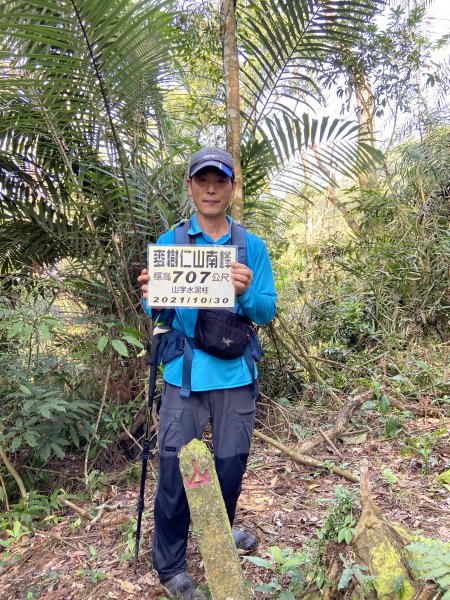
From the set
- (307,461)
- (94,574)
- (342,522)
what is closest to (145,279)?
(342,522)

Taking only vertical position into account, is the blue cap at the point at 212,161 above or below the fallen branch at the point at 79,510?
above

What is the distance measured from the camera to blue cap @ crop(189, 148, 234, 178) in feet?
6.64

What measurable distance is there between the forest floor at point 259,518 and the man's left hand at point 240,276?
1.40 metres

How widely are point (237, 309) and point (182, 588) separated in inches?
50.5

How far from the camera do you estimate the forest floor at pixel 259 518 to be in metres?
2.42

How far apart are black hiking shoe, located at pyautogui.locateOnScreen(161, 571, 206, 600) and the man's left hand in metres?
1.36

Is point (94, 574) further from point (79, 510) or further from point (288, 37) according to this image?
point (288, 37)

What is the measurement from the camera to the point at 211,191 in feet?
6.86

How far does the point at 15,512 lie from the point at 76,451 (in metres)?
0.72

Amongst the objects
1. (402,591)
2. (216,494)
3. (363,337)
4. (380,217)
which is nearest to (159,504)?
(216,494)

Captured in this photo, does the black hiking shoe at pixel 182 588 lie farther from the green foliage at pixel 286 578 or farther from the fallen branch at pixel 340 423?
the fallen branch at pixel 340 423

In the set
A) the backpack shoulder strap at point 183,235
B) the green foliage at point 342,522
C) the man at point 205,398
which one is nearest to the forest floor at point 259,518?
the man at point 205,398

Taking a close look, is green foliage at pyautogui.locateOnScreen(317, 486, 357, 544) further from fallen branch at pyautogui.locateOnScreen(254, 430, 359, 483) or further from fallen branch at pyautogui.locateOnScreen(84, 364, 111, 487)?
fallen branch at pyautogui.locateOnScreen(84, 364, 111, 487)

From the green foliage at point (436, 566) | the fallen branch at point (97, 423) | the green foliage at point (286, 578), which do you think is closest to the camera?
the green foliage at point (436, 566)
